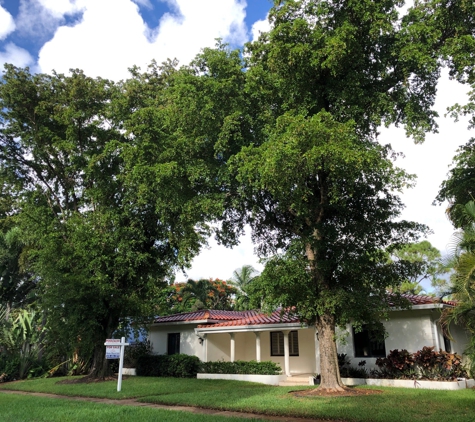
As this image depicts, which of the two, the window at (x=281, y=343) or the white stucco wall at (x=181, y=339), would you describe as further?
the white stucco wall at (x=181, y=339)

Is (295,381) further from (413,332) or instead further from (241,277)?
(241,277)

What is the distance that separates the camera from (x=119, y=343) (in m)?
13.9

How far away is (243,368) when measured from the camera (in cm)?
1895

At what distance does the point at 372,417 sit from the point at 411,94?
A: 9703mm

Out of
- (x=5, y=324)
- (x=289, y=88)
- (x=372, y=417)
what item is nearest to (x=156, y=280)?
(x=5, y=324)

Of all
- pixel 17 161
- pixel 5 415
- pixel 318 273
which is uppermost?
pixel 17 161

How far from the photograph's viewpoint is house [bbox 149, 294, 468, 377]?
52.3 ft

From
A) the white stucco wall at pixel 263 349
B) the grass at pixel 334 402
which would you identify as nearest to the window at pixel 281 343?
the white stucco wall at pixel 263 349

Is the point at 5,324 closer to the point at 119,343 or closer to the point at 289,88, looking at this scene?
the point at 119,343

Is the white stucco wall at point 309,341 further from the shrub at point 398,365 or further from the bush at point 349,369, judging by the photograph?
the shrub at point 398,365

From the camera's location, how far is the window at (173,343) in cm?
2403

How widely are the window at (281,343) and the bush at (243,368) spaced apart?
5.83ft

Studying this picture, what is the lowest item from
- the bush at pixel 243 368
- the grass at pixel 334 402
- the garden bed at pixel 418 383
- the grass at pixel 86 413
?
the grass at pixel 86 413

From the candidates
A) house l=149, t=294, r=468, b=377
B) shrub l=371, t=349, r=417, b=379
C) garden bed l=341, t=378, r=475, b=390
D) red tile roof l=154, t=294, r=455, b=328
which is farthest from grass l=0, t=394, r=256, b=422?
shrub l=371, t=349, r=417, b=379
